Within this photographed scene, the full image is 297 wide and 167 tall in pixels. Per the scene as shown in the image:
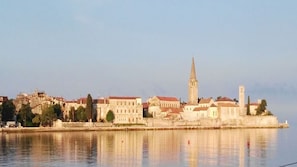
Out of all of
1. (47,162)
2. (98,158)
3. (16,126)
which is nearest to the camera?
(47,162)

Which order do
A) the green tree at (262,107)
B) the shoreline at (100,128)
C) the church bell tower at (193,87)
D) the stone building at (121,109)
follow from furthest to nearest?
the church bell tower at (193,87)
the green tree at (262,107)
the stone building at (121,109)
the shoreline at (100,128)

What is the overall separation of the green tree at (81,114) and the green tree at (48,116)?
412cm

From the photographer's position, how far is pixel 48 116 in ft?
244

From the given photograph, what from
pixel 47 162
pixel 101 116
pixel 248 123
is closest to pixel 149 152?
pixel 47 162

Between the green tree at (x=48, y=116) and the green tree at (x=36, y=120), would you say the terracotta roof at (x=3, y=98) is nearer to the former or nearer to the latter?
the green tree at (x=36, y=120)

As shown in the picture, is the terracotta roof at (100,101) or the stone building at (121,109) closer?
the stone building at (121,109)

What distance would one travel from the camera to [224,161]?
3084 centimetres

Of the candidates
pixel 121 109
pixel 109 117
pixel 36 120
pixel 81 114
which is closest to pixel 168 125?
pixel 121 109

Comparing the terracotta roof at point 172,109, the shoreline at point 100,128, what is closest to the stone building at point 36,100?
the shoreline at point 100,128

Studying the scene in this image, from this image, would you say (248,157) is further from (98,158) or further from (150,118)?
(150,118)

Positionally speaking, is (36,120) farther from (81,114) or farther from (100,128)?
(100,128)

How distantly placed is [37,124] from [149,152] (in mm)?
40314

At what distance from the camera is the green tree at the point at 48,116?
2921 inches

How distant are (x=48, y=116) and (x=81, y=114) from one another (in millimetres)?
5388
